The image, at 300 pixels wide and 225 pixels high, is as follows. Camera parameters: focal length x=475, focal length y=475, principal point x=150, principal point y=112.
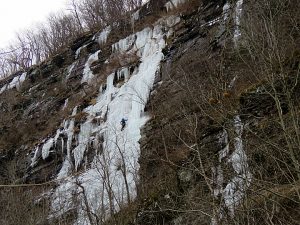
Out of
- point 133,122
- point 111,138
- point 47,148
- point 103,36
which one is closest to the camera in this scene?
point 133,122

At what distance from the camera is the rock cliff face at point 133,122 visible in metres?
12.0

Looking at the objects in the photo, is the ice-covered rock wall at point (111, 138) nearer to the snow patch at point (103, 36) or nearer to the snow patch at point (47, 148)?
the snow patch at point (47, 148)

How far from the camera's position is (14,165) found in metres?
23.3

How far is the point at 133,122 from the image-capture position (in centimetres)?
2008

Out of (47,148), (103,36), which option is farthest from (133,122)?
(103,36)

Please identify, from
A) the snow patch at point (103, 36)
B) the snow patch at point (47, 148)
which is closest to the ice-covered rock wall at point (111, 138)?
the snow patch at point (47, 148)

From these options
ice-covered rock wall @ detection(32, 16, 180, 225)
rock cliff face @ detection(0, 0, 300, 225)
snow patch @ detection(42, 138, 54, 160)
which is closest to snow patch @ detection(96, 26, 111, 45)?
rock cliff face @ detection(0, 0, 300, 225)

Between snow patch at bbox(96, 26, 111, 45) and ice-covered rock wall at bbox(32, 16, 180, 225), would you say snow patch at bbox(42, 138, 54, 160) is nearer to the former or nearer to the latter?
ice-covered rock wall at bbox(32, 16, 180, 225)

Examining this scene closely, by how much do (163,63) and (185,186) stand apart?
985cm

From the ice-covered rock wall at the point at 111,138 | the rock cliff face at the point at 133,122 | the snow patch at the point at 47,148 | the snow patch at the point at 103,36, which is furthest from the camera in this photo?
the snow patch at the point at 103,36

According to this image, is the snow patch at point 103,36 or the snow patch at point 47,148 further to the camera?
the snow patch at point 103,36

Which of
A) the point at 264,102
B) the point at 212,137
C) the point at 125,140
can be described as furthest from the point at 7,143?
the point at 264,102

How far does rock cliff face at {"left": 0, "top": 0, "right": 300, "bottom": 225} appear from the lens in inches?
471

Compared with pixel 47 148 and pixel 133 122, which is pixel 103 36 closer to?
pixel 47 148
